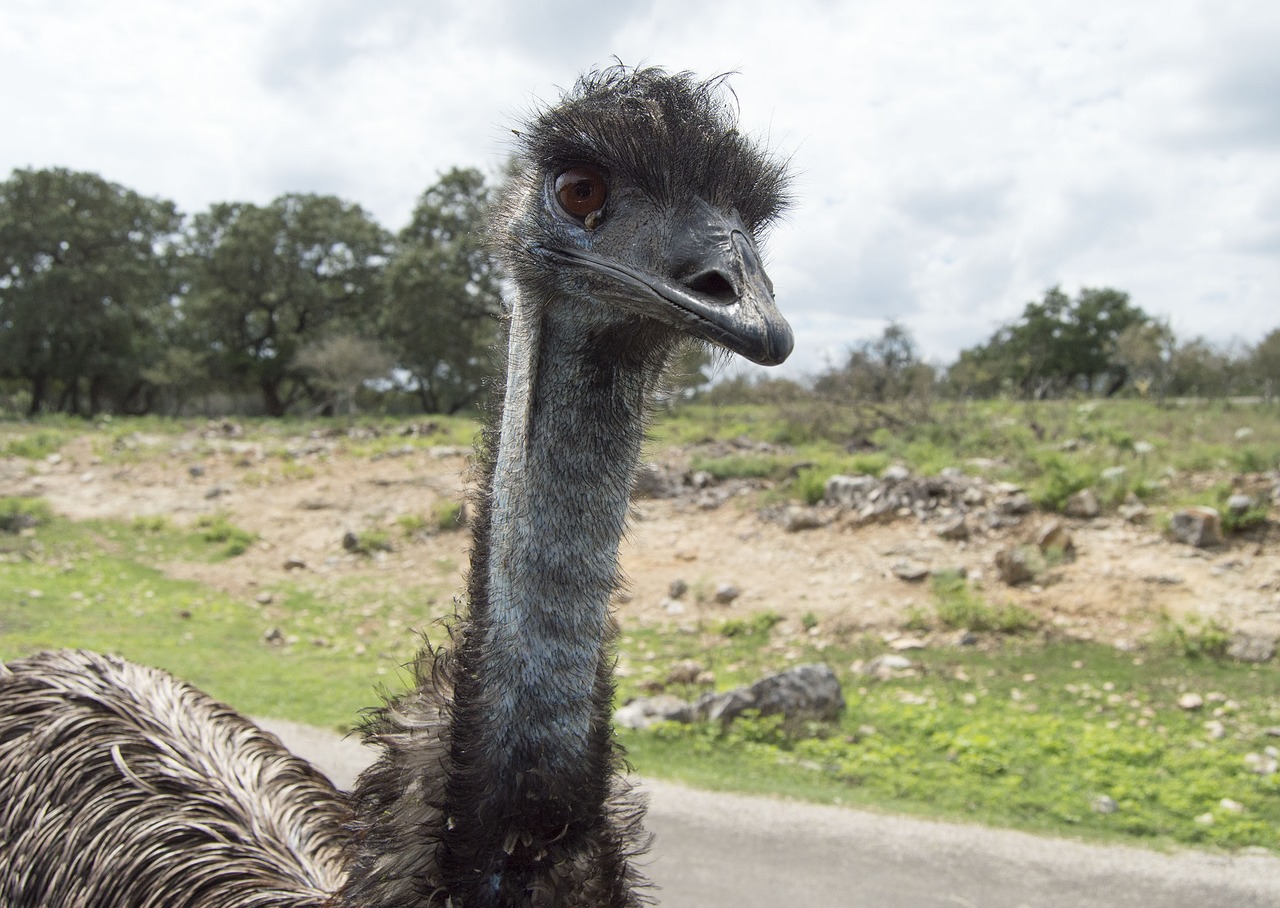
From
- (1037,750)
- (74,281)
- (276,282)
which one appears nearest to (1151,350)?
(1037,750)

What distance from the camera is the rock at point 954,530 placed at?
881 centimetres

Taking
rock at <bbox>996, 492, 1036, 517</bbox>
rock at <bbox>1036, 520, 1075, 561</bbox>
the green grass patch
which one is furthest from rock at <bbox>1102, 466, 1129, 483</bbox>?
the green grass patch

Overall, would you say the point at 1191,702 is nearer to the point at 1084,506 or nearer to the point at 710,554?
the point at 1084,506

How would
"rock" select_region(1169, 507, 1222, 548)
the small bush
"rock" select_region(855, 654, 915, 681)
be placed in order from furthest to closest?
1. the small bush
2. "rock" select_region(1169, 507, 1222, 548)
3. "rock" select_region(855, 654, 915, 681)

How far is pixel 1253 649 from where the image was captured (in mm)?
6055

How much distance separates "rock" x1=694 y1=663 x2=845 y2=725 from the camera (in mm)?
5254

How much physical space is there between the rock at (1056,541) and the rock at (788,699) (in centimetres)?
348

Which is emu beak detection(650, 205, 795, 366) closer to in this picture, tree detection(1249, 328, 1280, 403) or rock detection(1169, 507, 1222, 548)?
rock detection(1169, 507, 1222, 548)

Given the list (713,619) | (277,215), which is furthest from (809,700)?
(277,215)

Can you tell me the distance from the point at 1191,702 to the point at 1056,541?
2690mm

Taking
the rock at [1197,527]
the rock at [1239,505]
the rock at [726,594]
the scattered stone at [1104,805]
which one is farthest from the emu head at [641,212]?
the rock at [1239,505]

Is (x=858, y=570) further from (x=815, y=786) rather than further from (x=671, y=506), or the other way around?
(x=815, y=786)

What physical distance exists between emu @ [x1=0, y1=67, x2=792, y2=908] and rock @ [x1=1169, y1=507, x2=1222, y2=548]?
24.7 feet

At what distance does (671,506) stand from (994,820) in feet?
23.8
